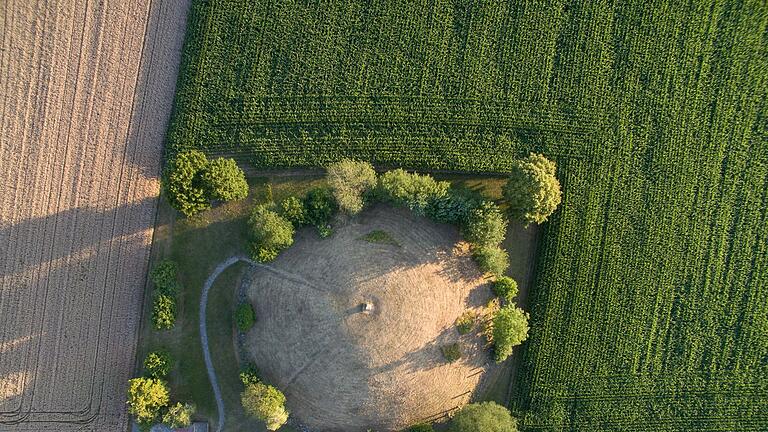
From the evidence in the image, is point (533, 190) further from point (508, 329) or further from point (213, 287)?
point (213, 287)

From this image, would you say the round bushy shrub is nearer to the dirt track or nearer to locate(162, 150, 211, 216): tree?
locate(162, 150, 211, 216): tree

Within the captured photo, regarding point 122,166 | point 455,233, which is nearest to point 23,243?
point 122,166

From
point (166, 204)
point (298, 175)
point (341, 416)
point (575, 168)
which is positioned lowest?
point (341, 416)

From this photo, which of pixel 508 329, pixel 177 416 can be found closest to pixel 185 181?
pixel 177 416

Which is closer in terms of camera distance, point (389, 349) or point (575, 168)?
point (389, 349)

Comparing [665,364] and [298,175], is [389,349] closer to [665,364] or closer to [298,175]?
[298,175]

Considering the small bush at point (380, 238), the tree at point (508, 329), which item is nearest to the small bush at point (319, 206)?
the small bush at point (380, 238)

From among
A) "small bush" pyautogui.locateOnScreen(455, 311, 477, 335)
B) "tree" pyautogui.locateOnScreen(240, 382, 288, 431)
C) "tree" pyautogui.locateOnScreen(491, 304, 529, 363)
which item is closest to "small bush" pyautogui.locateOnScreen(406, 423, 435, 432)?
"tree" pyautogui.locateOnScreen(491, 304, 529, 363)
